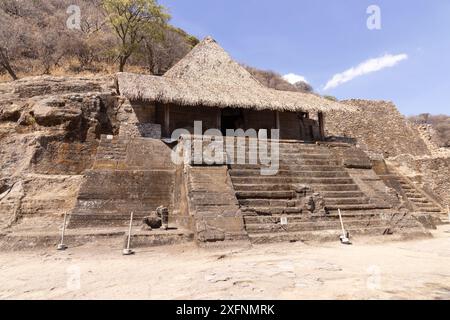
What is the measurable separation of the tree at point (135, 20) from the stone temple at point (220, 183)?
324 inches

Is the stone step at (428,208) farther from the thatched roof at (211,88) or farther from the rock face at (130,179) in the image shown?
the thatched roof at (211,88)

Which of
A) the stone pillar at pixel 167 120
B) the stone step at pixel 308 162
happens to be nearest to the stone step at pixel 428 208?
the stone step at pixel 308 162

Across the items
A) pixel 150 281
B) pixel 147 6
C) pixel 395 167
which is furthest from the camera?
pixel 147 6

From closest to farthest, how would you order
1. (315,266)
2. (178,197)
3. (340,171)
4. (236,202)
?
(315,266) < (236,202) < (178,197) < (340,171)

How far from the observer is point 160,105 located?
38.7ft

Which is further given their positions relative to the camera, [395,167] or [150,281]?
[395,167]

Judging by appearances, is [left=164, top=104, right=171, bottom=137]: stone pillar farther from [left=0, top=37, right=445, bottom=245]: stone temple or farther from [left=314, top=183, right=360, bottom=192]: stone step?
[left=314, top=183, right=360, bottom=192]: stone step

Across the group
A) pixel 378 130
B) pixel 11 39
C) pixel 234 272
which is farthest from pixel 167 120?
pixel 11 39

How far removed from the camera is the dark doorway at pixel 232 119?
532 inches

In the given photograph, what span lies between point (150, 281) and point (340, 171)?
6.22 m

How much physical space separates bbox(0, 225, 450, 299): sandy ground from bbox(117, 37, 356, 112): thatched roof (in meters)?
5.94

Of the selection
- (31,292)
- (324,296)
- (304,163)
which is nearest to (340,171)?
(304,163)

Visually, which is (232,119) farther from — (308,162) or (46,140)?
(46,140)

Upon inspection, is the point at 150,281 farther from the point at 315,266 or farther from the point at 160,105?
the point at 160,105
